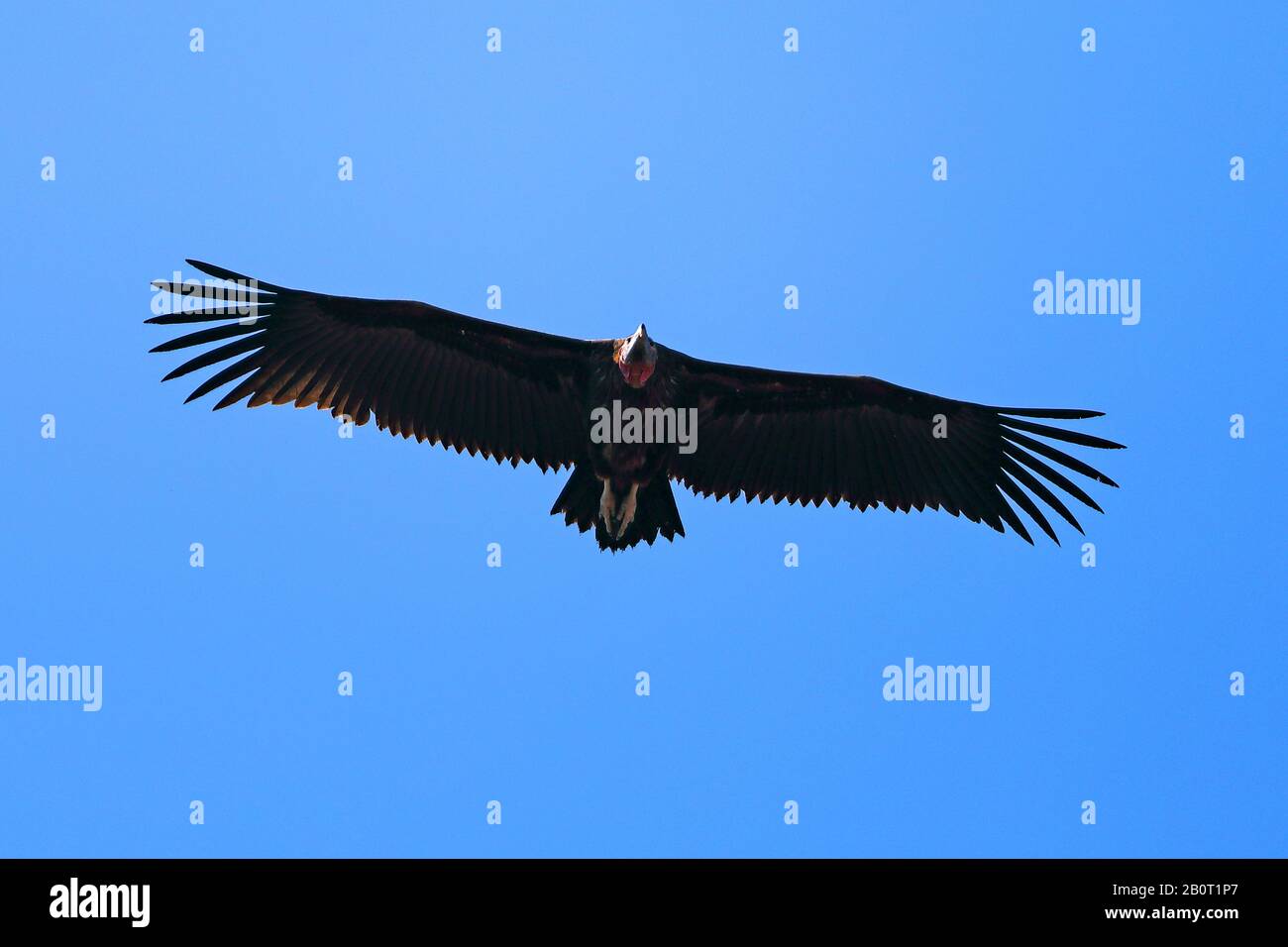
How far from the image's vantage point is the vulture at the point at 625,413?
14.2m

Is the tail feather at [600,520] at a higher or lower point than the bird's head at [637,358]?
lower

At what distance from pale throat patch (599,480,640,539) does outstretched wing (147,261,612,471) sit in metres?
0.57

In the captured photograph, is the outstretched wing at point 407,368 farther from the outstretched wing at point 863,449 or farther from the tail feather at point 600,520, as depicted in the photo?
the outstretched wing at point 863,449

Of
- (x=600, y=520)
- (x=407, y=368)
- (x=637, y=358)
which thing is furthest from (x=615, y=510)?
(x=407, y=368)

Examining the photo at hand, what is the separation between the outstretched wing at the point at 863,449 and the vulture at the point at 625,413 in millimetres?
14

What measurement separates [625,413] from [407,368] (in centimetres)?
205

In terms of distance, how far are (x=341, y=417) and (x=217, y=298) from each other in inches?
60.7

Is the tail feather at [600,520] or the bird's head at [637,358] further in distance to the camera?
the tail feather at [600,520]

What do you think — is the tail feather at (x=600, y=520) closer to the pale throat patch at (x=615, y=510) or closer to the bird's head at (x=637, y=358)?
the pale throat patch at (x=615, y=510)

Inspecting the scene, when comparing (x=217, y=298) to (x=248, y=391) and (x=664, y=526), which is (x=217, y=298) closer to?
(x=248, y=391)

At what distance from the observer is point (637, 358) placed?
1388cm

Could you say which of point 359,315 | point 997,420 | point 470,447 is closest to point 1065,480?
point 997,420

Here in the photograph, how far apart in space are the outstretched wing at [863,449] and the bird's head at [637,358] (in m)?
0.65

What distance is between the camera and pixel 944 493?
15305 millimetres
